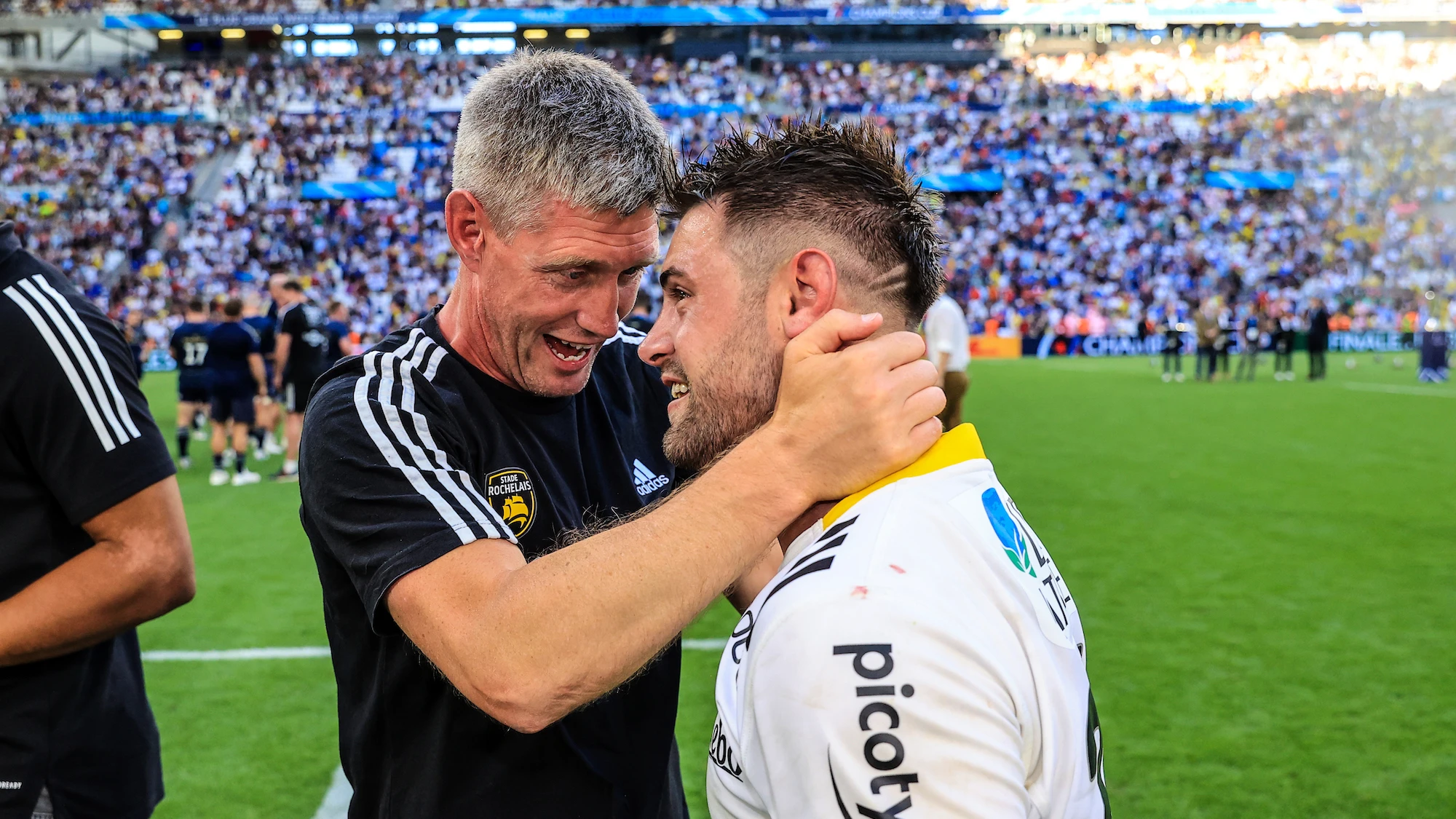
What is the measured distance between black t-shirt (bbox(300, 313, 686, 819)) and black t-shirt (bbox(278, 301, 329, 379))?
11.4 meters

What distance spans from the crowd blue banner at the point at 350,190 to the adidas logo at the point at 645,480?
134ft

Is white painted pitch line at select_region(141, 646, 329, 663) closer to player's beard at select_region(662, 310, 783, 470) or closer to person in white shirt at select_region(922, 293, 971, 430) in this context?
player's beard at select_region(662, 310, 783, 470)

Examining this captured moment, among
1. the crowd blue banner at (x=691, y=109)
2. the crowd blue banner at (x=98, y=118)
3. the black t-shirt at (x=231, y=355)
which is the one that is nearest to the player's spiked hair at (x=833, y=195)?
the black t-shirt at (x=231, y=355)

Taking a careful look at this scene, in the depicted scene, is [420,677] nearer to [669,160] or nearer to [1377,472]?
[669,160]

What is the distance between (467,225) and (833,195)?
2.52 ft

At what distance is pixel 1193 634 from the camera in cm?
705

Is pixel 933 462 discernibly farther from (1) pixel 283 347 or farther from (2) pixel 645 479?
(1) pixel 283 347

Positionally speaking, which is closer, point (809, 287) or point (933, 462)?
point (933, 462)

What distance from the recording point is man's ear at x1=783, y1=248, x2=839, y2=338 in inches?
75.5

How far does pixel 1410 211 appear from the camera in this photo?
1763 inches

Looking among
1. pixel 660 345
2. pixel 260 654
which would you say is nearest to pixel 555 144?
pixel 660 345

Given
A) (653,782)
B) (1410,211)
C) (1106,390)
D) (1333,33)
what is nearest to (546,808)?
(653,782)

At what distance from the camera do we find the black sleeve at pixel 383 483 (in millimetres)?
1725

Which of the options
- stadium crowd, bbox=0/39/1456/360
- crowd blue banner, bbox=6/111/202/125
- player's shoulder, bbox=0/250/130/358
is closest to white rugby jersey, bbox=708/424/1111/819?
player's shoulder, bbox=0/250/130/358
